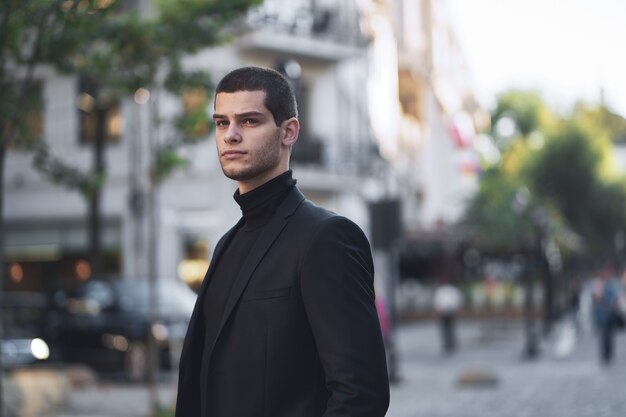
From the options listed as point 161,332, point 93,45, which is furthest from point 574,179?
point 93,45

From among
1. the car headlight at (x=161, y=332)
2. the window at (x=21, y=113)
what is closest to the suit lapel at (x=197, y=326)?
the window at (x=21, y=113)

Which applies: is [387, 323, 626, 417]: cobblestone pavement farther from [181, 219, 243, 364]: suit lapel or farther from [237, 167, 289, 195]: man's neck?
[237, 167, 289, 195]: man's neck

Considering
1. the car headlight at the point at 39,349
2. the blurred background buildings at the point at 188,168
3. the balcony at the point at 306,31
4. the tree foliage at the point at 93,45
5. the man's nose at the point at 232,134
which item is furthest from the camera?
the blurred background buildings at the point at 188,168

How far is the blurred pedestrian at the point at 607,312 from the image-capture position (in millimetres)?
22344

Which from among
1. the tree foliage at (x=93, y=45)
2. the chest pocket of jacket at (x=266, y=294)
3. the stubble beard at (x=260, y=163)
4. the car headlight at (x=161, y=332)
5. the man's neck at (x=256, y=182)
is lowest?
the car headlight at (x=161, y=332)

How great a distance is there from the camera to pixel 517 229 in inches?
1880

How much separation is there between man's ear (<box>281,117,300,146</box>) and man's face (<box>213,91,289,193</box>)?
17 mm

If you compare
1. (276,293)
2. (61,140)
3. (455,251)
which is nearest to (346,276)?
(276,293)

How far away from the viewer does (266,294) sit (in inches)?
109

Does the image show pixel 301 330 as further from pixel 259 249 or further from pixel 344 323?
pixel 259 249

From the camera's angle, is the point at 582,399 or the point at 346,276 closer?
the point at 346,276

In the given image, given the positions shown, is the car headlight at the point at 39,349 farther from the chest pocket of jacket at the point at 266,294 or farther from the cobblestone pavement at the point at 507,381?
the chest pocket of jacket at the point at 266,294

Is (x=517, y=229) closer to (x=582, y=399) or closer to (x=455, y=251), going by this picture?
(x=455, y=251)

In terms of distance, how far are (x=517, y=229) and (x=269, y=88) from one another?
4575 centimetres
